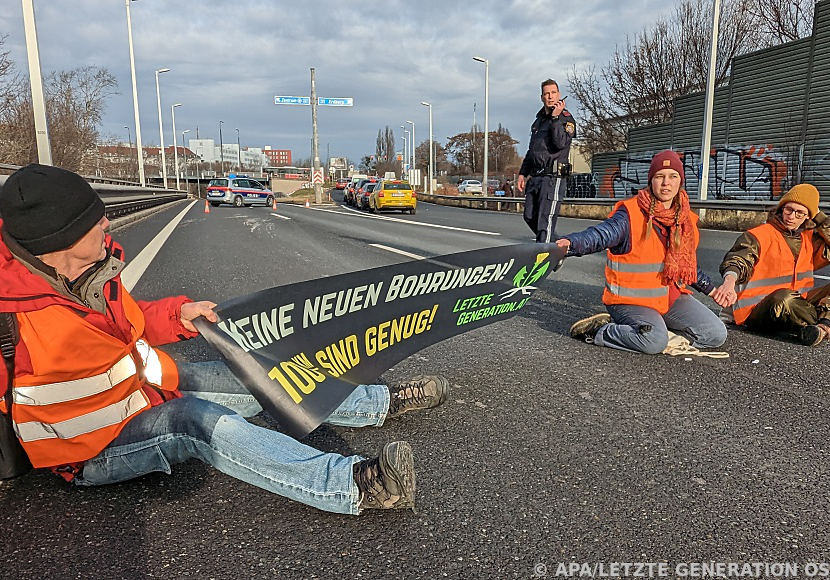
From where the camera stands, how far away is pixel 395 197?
88.3ft

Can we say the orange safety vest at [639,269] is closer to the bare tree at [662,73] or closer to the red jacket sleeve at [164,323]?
the red jacket sleeve at [164,323]

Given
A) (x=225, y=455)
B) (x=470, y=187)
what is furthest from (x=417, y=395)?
(x=470, y=187)

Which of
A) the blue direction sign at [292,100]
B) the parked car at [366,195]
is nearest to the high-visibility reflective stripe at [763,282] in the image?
the parked car at [366,195]

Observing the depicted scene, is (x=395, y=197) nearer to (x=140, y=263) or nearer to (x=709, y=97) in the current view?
(x=709, y=97)

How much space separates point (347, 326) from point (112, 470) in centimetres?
101

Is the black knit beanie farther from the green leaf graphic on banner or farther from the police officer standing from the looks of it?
the police officer standing

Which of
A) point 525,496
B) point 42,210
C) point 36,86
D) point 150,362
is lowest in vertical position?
point 525,496

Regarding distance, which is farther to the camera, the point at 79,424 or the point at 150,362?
the point at 150,362

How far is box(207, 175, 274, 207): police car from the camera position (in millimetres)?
33844

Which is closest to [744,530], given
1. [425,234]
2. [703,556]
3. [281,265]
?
[703,556]

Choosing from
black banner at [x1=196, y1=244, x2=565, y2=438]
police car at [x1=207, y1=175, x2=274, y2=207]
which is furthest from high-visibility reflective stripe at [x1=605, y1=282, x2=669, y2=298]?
police car at [x1=207, y1=175, x2=274, y2=207]

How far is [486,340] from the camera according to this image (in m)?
4.36

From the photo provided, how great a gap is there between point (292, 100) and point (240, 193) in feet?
48.4

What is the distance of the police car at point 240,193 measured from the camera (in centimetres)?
3384
